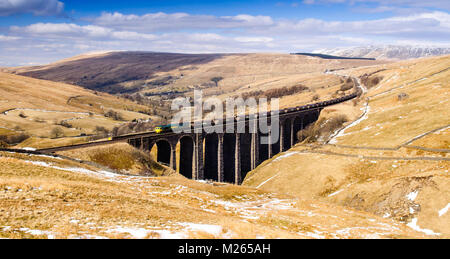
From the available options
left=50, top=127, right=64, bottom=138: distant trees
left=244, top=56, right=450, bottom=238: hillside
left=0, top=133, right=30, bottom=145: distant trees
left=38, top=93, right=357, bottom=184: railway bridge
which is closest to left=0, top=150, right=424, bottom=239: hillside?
left=244, top=56, right=450, bottom=238: hillside

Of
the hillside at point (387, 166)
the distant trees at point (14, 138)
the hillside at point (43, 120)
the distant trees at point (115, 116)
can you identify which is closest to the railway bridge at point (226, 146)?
the hillside at point (387, 166)

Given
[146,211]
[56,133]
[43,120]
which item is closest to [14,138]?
[56,133]

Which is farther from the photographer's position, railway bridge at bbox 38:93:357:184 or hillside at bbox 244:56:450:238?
railway bridge at bbox 38:93:357:184

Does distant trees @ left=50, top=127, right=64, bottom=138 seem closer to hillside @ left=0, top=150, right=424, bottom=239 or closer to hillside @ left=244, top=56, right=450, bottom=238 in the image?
hillside @ left=244, top=56, right=450, bottom=238
